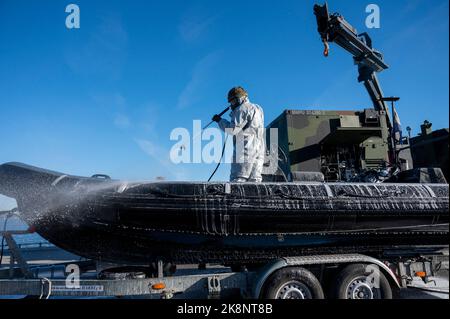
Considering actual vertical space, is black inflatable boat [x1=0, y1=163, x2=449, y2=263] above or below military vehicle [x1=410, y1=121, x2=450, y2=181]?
below

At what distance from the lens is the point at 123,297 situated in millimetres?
3963

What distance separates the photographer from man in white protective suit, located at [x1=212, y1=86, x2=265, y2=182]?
4.40 metres

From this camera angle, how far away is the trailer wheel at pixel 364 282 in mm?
3812

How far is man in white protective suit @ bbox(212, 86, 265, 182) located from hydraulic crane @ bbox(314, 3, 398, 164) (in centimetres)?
480

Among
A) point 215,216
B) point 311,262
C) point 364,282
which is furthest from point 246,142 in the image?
point 364,282

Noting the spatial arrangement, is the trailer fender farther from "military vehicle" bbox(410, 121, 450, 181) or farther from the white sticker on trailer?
"military vehicle" bbox(410, 121, 450, 181)

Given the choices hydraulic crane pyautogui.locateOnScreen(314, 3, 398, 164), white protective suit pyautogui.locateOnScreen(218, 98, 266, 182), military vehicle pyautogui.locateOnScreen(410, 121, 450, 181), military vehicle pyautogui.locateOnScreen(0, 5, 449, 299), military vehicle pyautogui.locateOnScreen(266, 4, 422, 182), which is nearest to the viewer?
military vehicle pyautogui.locateOnScreen(0, 5, 449, 299)

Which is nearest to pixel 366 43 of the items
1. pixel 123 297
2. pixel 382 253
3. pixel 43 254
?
pixel 382 253

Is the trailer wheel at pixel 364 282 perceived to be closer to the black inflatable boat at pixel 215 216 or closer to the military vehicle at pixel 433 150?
the black inflatable boat at pixel 215 216

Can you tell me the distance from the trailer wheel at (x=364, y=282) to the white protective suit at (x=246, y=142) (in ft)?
5.91

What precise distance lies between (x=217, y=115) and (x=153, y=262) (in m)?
2.68

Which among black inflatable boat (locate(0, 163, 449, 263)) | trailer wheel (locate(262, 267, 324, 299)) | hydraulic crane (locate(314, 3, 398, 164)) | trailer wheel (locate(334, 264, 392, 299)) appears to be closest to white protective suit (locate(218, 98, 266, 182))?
black inflatable boat (locate(0, 163, 449, 263))

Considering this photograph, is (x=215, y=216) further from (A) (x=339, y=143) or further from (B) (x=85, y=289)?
(A) (x=339, y=143)

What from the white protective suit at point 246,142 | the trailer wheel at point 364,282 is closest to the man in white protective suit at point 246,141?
the white protective suit at point 246,142
